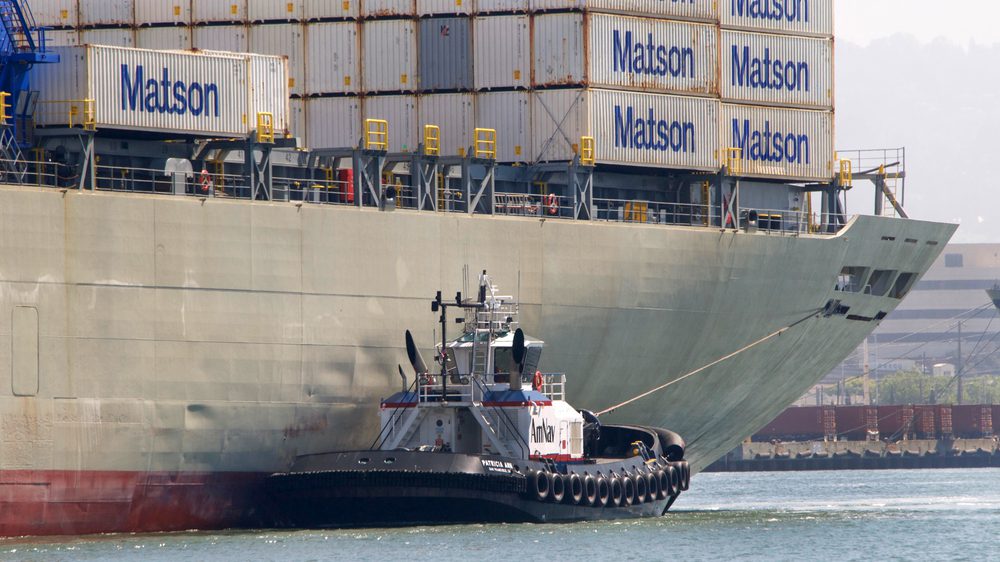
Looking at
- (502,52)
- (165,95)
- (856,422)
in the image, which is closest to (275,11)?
(502,52)

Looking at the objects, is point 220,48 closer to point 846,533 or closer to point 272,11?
point 272,11

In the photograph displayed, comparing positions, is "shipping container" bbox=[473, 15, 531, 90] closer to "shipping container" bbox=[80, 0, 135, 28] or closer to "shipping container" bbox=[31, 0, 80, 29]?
"shipping container" bbox=[80, 0, 135, 28]

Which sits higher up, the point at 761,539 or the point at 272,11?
the point at 272,11

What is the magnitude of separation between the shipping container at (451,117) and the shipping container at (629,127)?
1676 millimetres

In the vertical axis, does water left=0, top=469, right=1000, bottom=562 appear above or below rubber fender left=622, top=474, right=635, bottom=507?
below

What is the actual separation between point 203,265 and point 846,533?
15.6m

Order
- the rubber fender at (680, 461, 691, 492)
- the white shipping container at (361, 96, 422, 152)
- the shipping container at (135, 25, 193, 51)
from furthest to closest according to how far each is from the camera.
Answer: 1. the shipping container at (135, 25, 193, 51)
2. the white shipping container at (361, 96, 422, 152)
3. the rubber fender at (680, 461, 691, 492)

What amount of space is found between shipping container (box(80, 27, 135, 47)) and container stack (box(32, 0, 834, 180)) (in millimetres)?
37

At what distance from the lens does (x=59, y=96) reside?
129 feet

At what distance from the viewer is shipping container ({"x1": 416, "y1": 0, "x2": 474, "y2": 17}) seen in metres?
47.3

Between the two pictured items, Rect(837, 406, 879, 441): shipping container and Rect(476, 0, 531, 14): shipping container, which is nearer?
Rect(476, 0, 531, 14): shipping container

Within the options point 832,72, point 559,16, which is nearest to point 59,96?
point 559,16

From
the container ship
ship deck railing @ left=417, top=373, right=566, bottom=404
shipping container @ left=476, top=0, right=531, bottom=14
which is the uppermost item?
shipping container @ left=476, top=0, right=531, bottom=14

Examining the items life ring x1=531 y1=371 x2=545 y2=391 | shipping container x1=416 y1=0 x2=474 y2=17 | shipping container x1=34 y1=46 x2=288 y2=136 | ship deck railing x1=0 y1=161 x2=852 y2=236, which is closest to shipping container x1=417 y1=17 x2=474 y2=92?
shipping container x1=416 y1=0 x2=474 y2=17
